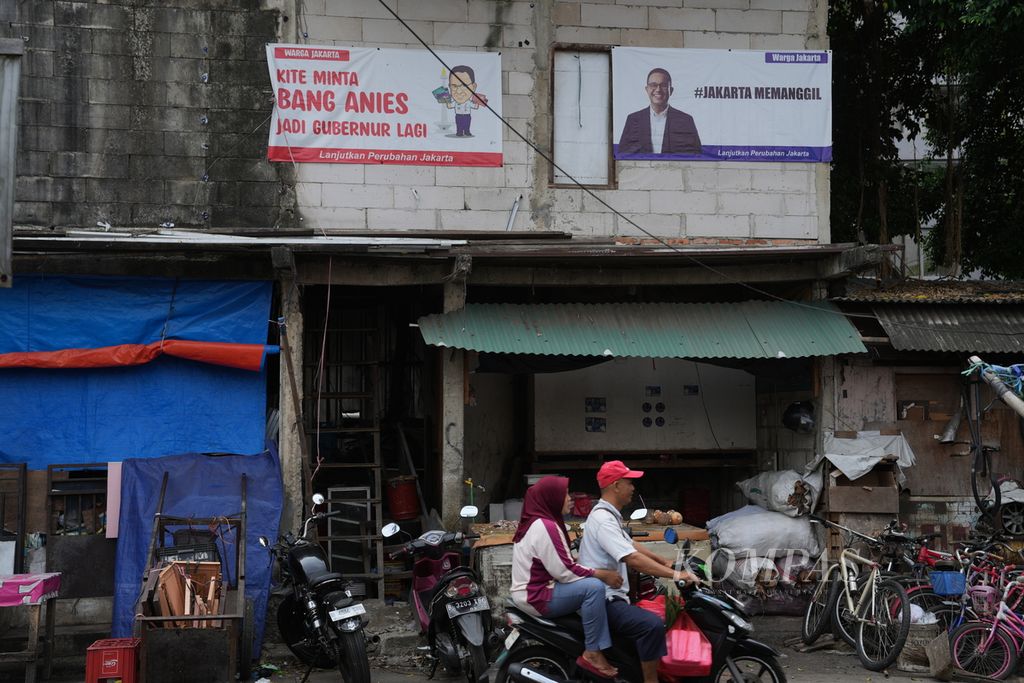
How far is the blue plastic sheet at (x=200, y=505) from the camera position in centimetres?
955

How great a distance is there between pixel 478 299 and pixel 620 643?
19.3ft

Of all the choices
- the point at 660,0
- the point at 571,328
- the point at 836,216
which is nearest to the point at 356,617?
the point at 571,328

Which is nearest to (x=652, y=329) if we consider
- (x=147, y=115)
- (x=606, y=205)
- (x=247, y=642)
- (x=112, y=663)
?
(x=606, y=205)

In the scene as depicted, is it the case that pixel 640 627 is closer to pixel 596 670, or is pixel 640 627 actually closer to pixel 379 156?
pixel 596 670

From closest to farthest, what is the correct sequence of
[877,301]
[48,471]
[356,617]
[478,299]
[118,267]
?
[356,617] < [48,471] < [118,267] < [877,301] < [478,299]

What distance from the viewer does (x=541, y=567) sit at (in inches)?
274

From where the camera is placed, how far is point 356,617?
25.8 ft

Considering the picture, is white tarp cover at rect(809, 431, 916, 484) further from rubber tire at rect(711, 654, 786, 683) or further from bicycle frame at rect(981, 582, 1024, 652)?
rubber tire at rect(711, 654, 786, 683)

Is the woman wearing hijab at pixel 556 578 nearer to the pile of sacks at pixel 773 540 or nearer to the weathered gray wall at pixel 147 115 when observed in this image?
the pile of sacks at pixel 773 540

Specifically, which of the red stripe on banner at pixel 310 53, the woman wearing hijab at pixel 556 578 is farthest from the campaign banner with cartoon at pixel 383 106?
the woman wearing hijab at pixel 556 578

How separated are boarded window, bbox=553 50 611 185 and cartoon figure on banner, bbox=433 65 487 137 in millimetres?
936

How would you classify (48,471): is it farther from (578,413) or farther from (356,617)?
(578,413)

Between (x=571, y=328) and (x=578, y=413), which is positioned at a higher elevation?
(x=571, y=328)

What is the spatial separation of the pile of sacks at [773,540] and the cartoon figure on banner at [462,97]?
5.07m
